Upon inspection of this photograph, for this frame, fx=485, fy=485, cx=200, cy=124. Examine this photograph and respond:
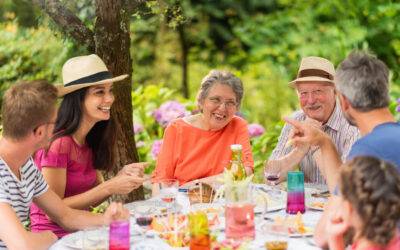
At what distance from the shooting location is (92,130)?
10.4ft

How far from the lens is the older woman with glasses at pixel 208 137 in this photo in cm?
352

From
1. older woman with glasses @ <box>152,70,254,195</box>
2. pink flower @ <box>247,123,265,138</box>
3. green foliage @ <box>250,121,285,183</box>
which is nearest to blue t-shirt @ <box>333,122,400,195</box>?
older woman with glasses @ <box>152,70,254,195</box>

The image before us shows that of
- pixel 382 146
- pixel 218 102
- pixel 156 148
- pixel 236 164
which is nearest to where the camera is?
pixel 382 146

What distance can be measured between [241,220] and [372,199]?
26.6 inches

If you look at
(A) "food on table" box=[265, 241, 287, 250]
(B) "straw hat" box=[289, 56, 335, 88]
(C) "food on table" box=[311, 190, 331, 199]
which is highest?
(B) "straw hat" box=[289, 56, 335, 88]

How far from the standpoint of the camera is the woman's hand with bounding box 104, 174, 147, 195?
2.67 m

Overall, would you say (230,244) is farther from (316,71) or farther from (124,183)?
(316,71)

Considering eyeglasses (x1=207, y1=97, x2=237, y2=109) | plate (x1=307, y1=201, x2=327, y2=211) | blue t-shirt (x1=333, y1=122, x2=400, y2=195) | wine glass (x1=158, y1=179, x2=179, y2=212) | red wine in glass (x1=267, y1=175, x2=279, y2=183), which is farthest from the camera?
eyeglasses (x1=207, y1=97, x2=237, y2=109)

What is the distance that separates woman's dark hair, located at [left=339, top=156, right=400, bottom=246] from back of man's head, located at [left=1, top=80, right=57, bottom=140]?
136 cm

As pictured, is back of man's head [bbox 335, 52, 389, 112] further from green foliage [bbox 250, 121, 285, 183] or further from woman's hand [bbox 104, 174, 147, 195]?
green foliage [bbox 250, 121, 285, 183]

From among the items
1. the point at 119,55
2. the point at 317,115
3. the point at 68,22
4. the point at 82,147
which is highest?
the point at 68,22

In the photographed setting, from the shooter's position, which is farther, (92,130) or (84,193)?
(92,130)

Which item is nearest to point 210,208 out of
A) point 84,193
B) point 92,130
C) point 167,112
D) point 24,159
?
point 84,193

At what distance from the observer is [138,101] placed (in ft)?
19.4
